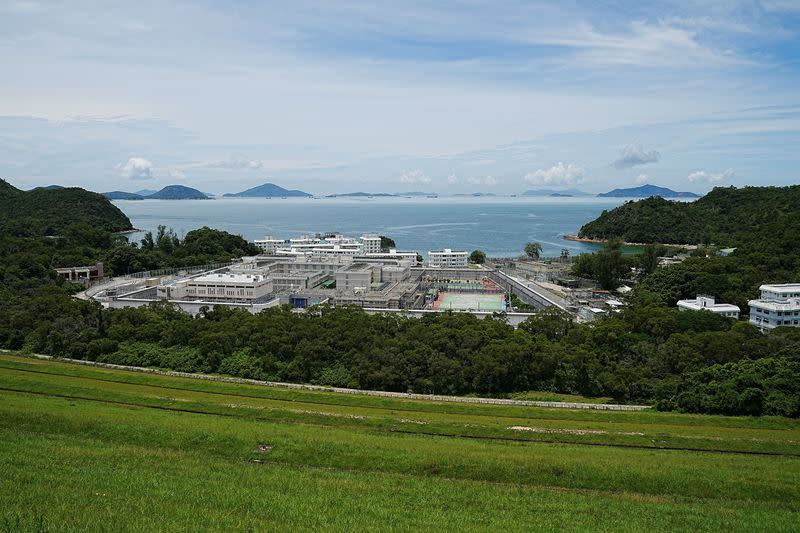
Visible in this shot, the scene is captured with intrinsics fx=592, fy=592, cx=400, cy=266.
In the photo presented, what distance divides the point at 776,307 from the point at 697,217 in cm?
6142

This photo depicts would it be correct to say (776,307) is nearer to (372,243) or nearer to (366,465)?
(366,465)

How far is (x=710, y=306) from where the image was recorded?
95.0ft

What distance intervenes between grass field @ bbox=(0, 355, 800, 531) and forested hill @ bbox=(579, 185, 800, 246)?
5759 cm

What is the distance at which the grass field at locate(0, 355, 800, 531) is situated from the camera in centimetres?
854

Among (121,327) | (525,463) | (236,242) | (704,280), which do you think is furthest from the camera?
(236,242)

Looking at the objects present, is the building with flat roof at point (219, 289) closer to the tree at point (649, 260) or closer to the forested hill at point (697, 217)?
the tree at point (649, 260)

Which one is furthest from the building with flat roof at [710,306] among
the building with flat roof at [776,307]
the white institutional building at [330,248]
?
the white institutional building at [330,248]

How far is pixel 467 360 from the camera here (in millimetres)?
20547

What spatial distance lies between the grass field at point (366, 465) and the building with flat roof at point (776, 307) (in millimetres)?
11856

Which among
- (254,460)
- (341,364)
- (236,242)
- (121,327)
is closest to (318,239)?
(236,242)

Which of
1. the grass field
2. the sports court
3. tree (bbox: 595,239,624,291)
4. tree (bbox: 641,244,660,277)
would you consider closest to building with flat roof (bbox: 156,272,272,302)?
the sports court

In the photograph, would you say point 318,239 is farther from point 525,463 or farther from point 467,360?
point 525,463

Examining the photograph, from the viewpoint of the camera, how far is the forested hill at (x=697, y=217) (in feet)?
232

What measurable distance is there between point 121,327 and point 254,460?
15.2 metres
